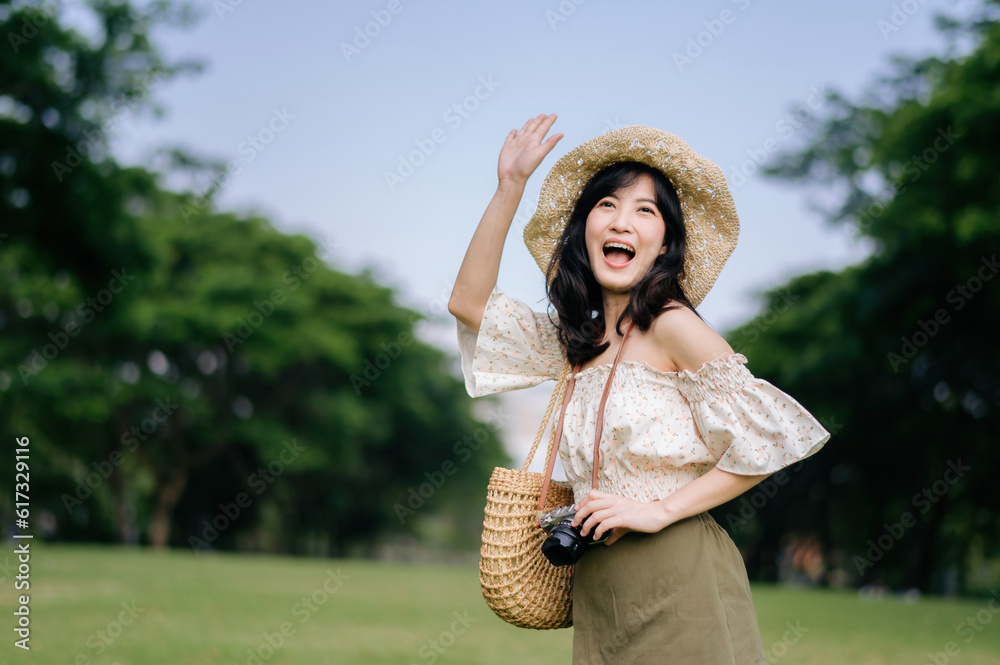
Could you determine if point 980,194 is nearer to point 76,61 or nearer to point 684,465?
point 76,61

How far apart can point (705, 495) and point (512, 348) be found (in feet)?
2.56

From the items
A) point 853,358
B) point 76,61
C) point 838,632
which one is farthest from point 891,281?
point 76,61

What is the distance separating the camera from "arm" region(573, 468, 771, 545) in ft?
7.27

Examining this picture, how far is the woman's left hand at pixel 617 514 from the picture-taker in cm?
221

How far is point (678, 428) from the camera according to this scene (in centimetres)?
231

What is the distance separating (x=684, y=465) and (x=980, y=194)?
43.5 ft

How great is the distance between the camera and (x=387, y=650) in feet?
26.5
